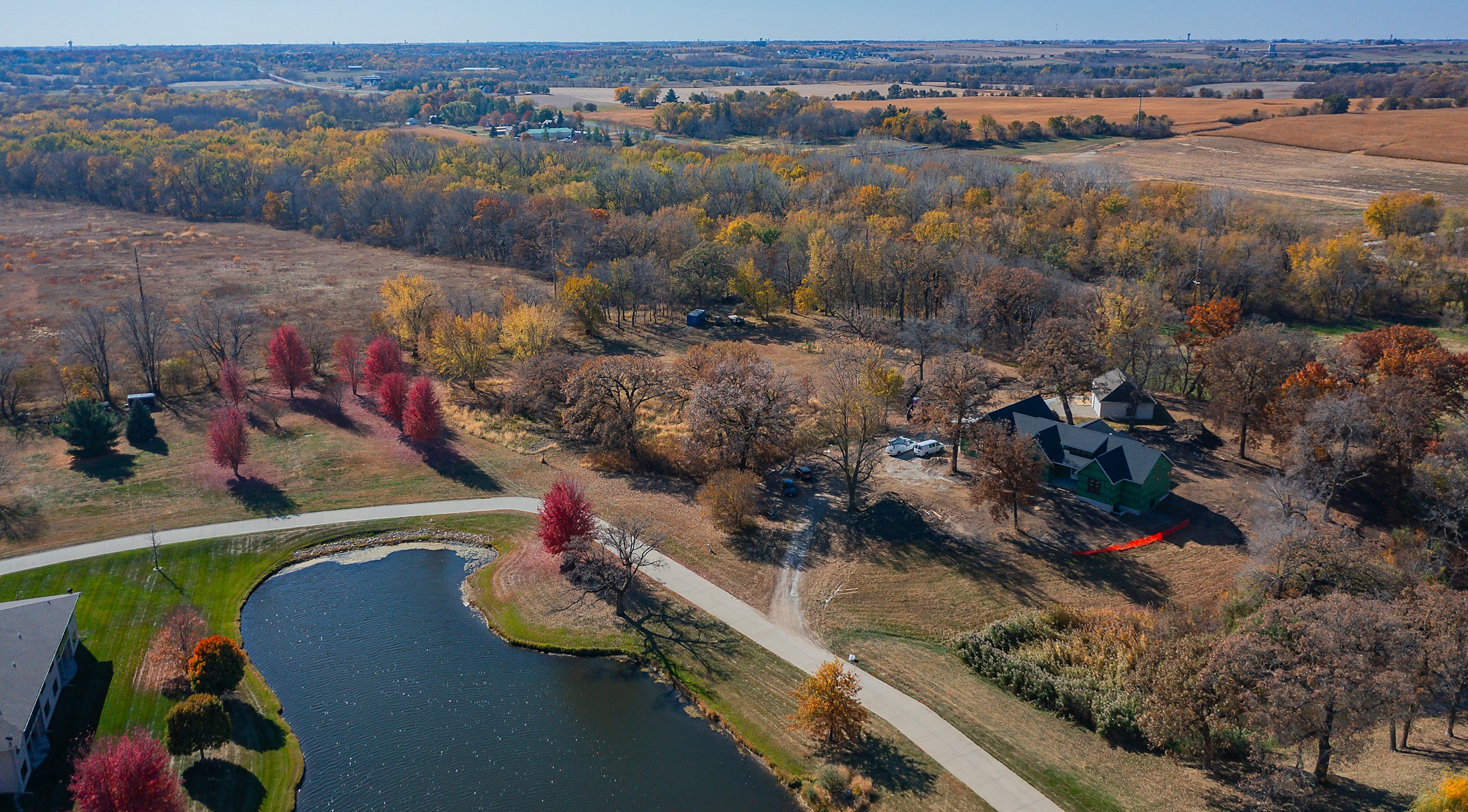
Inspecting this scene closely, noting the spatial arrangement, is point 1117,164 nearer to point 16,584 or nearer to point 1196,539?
point 1196,539

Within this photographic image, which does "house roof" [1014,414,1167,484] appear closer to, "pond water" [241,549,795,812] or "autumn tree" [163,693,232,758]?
"pond water" [241,549,795,812]

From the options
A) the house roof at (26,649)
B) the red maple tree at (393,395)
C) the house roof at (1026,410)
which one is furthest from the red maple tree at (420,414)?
the house roof at (1026,410)

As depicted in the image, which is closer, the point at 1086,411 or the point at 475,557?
the point at 475,557

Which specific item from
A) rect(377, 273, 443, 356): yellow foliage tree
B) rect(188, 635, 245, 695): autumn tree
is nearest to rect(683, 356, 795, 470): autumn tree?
rect(188, 635, 245, 695): autumn tree

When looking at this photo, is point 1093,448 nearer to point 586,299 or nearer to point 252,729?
point 252,729

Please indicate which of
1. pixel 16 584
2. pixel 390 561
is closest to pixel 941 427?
pixel 390 561

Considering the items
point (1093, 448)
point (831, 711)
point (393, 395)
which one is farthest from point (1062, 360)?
point (393, 395)

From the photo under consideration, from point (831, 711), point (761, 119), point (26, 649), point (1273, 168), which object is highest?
point (761, 119)
